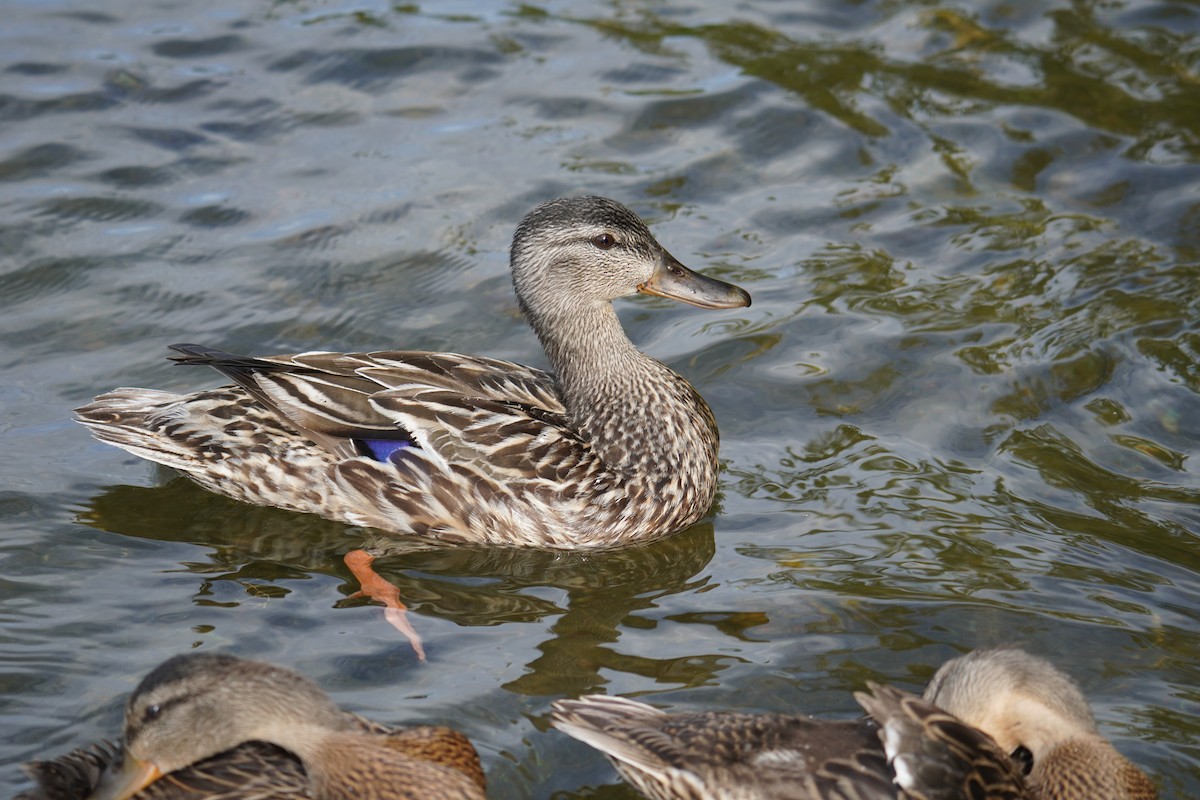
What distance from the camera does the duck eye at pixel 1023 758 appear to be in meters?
5.49

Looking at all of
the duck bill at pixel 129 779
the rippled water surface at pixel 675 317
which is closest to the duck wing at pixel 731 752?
the rippled water surface at pixel 675 317

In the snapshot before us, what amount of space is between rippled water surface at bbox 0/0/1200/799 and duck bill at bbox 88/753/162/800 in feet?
2.49

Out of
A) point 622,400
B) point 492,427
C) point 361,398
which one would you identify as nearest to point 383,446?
point 361,398

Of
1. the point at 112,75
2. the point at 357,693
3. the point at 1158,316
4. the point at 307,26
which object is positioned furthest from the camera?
the point at 307,26

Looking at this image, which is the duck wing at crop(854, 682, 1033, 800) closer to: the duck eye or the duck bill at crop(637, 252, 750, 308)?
the duck eye

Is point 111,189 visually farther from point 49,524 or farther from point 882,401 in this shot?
point 882,401

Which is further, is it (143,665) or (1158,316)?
(1158,316)

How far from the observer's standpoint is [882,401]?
8.54 meters

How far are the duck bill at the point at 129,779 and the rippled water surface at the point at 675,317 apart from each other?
758 millimetres

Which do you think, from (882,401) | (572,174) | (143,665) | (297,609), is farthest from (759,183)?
(143,665)

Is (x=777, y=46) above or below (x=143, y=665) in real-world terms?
above

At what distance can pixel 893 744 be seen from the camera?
4902 millimetres

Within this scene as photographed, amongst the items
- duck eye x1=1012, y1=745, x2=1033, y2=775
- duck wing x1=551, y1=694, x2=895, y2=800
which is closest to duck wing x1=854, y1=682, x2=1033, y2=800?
duck wing x1=551, y1=694, x2=895, y2=800

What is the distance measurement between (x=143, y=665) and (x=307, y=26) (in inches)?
304
